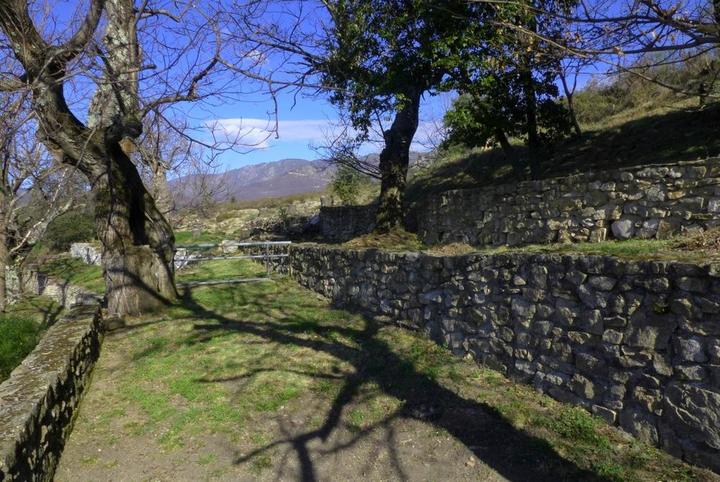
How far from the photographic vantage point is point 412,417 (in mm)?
4934

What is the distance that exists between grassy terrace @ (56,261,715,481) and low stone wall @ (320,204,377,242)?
396 inches

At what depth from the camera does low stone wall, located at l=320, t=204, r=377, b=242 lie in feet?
57.4

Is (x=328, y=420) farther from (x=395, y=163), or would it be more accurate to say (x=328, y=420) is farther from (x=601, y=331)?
(x=395, y=163)

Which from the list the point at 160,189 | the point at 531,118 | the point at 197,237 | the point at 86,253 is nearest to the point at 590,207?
the point at 531,118

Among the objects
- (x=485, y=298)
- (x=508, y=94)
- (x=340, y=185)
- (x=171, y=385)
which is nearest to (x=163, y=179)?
(x=340, y=185)

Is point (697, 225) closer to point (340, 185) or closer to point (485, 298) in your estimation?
point (485, 298)

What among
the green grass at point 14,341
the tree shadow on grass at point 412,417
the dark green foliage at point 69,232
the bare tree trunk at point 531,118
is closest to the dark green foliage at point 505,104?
the bare tree trunk at point 531,118

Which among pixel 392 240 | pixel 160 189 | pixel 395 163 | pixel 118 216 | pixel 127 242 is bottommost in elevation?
pixel 392 240

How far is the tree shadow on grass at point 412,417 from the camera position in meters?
3.98

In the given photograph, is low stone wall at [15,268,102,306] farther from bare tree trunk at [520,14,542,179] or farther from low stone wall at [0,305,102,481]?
bare tree trunk at [520,14,542,179]

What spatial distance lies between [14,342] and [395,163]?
8.63m

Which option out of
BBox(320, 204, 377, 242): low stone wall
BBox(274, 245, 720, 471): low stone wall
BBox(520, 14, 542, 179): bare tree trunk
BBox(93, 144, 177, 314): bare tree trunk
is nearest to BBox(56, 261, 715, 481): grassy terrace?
BBox(274, 245, 720, 471): low stone wall

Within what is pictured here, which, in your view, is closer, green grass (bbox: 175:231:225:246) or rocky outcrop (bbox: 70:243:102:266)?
rocky outcrop (bbox: 70:243:102:266)

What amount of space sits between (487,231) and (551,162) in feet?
14.9
